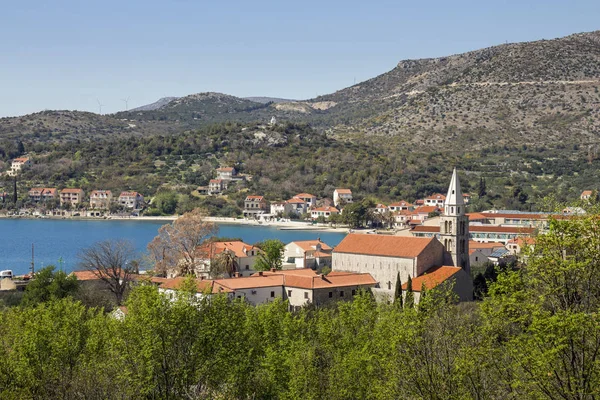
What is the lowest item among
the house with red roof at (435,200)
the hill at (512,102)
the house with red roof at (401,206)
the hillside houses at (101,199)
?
the house with red roof at (401,206)

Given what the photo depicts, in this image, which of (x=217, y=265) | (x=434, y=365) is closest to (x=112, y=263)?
(x=217, y=265)

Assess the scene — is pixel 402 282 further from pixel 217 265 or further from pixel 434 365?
pixel 434 365

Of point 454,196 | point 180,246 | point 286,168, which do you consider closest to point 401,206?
point 286,168

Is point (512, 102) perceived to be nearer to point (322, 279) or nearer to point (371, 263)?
point (371, 263)

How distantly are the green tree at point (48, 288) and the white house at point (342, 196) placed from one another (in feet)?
235

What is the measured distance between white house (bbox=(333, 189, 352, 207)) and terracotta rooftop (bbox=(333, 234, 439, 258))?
63.0 m

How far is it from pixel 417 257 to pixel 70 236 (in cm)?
5727

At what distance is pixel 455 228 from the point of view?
42.7 meters

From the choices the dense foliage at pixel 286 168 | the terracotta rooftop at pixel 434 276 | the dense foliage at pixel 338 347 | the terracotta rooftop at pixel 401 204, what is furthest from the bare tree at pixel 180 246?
the terracotta rooftop at pixel 401 204

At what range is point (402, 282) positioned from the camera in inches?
1550

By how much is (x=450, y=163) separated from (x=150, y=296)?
347 feet

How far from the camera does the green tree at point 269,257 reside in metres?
45.2

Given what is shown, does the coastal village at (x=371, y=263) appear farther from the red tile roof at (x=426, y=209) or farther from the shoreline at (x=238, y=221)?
the shoreline at (x=238, y=221)

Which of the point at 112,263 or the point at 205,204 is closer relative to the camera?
the point at 112,263
